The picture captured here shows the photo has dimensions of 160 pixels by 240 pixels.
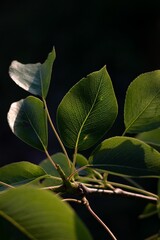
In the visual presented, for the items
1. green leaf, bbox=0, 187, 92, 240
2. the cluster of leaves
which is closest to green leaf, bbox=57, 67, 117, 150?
the cluster of leaves

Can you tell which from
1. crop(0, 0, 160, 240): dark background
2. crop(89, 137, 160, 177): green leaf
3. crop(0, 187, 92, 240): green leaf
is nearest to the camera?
crop(0, 187, 92, 240): green leaf

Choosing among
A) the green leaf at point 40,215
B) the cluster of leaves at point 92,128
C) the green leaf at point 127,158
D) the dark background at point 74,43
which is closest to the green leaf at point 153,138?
the cluster of leaves at point 92,128

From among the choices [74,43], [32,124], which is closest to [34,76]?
[32,124]

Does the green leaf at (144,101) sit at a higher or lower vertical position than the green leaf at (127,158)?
higher

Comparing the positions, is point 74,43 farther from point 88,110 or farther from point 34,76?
point 88,110

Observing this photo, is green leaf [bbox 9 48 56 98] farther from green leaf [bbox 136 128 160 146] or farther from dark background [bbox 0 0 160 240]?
dark background [bbox 0 0 160 240]

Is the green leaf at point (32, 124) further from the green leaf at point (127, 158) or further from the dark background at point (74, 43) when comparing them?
the dark background at point (74, 43)
